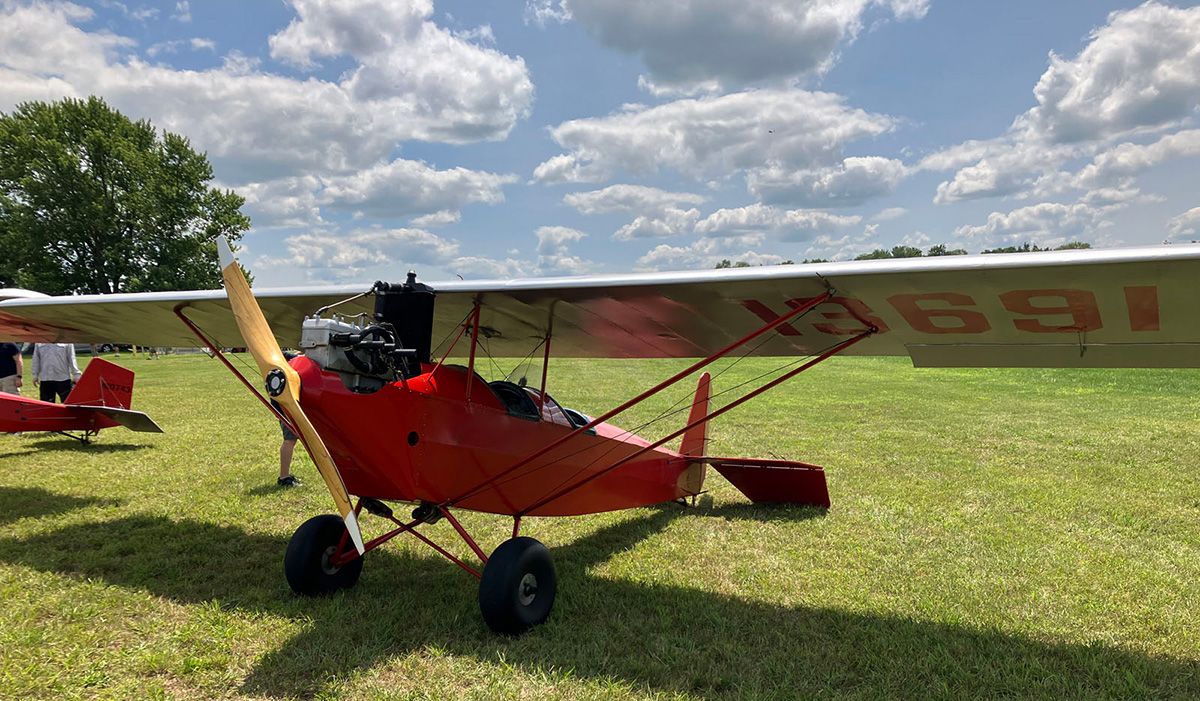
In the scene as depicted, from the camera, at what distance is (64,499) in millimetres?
6832

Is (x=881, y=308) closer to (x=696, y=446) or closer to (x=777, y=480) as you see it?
(x=777, y=480)

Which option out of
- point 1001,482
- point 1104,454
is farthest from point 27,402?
point 1104,454

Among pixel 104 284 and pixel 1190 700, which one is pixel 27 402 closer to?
pixel 1190 700

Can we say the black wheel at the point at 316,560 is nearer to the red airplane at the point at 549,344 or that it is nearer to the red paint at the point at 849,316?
the red airplane at the point at 549,344

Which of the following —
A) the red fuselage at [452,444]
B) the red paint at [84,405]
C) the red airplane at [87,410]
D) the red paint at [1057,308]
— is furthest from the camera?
the red paint at [84,405]

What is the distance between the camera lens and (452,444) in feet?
13.2

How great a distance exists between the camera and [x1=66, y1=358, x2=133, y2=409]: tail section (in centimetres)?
945

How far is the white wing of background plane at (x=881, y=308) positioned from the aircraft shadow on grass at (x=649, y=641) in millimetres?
1819

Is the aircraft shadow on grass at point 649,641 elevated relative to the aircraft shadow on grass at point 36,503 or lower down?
elevated

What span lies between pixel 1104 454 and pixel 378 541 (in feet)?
32.0

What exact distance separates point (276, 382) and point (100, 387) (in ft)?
28.0

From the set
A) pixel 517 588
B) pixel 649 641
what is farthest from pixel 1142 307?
pixel 517 588

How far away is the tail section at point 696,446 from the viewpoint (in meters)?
6.50

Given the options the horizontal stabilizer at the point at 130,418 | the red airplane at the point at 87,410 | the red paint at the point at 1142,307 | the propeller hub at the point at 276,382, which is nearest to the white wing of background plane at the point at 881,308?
the red paint at the point at 1142,307
